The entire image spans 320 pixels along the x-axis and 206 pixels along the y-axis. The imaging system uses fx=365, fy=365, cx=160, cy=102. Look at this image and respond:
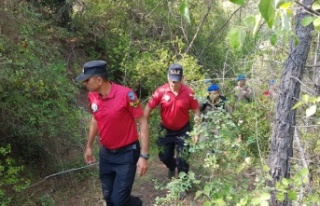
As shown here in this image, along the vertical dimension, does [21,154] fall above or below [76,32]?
below

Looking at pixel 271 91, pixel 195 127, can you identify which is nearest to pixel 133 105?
pixel 195 127

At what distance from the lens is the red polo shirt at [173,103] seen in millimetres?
4840

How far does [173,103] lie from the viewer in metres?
4.84

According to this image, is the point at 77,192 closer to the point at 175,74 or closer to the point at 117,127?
the point at 117,127

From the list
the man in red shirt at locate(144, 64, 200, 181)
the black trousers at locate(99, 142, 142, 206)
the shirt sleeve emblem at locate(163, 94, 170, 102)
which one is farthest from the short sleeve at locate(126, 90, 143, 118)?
the shirt sleeve emblem at locate(163, 94, 170, 102)

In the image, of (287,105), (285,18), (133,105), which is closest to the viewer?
(285,18)

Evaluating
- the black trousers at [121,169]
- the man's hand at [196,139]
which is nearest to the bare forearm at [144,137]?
the black trousers at [121,169]

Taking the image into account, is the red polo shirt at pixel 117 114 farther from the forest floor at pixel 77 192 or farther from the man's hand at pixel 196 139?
the forest floor at pixel 77 192

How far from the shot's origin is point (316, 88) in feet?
14.3

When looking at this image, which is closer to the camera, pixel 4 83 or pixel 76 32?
pixel 4 83

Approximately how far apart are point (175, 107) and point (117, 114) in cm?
131

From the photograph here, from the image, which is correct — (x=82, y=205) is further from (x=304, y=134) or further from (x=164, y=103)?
(x=304, y=134)

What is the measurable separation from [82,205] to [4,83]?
1916 millimetres

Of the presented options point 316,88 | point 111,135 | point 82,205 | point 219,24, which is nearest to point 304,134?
point 316,88
